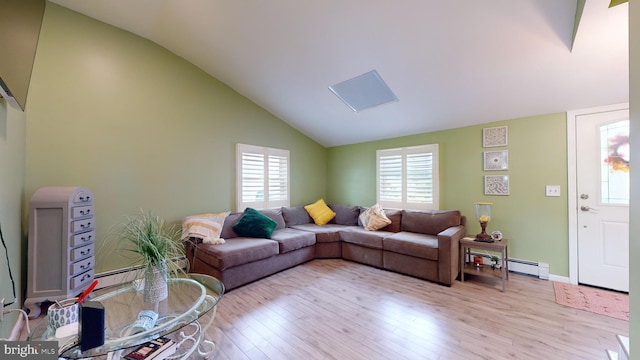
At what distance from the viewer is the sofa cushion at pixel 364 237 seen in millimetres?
3365

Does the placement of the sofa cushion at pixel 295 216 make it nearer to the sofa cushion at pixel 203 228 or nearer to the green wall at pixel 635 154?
the sofa cushion at pixel 203 228

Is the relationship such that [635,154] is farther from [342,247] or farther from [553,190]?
[342,247]

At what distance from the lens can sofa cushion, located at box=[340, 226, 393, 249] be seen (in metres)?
3.37

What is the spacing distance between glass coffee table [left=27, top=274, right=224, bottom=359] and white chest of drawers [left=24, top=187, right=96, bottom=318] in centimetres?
78

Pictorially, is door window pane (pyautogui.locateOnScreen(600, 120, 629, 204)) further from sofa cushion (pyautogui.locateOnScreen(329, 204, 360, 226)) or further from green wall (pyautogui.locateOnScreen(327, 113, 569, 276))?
sofa cushion (pyautogui.locateOnScreen(329, 204, 360, 226))

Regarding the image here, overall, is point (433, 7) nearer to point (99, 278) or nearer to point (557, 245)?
point (557, 245)

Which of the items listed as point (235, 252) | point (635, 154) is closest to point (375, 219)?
point (235, 252)

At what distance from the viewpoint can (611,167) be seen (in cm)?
255

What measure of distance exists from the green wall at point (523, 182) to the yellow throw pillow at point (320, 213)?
1968 mm

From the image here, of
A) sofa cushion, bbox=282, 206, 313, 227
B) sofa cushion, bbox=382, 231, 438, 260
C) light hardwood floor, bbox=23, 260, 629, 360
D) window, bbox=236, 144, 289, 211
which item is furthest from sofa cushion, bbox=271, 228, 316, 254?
sofa cushion, bbox=382, 231, 438, 260

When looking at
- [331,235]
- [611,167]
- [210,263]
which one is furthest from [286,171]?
[611,167]

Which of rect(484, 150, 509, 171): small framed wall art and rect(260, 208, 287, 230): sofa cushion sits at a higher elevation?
rect(484, 150, 509, 171): small framed wall art

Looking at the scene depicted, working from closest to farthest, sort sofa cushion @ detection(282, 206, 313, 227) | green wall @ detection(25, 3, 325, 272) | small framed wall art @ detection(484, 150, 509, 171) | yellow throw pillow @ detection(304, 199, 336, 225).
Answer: green wall @ detection(25, 3, 325, 272) < small framed wall art @ detection(484, 150, 509, 171) < sofa cushion @ detection(282, 206, 313, 227) < yellow throw pillow @ detection(304, 199, 336, 225)

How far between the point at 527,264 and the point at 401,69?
2967mm
